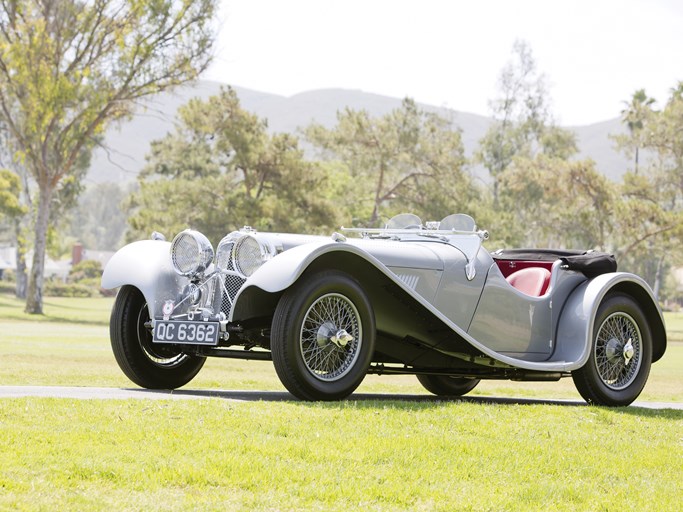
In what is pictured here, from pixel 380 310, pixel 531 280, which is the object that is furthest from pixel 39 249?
pixel 380 310

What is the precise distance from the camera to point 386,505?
479 centimetres

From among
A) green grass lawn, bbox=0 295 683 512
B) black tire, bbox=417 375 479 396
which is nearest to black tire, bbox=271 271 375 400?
green grass lawn, bbox=0 295 683 512

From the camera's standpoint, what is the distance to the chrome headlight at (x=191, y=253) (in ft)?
26.8

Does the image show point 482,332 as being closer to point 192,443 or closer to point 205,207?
point 192,443

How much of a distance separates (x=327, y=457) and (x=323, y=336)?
6.55 feet

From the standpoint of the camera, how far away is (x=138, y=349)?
872 centimetres

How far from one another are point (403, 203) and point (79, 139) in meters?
20.8

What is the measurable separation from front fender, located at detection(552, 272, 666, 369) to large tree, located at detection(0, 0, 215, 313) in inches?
1228

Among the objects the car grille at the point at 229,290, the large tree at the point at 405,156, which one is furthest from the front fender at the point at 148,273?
the large tree at the point at 405,156

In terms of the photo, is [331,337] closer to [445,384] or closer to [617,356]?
[617,356]

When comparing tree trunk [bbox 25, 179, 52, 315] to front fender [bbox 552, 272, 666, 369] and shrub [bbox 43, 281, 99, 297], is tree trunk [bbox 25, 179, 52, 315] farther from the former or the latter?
shrub [bbox 43, 281, 99, 297]

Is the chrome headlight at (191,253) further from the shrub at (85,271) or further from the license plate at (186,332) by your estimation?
the shrub at (85,271)

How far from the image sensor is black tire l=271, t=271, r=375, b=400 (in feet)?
23.6

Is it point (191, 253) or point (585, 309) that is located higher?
point (191, 253)
